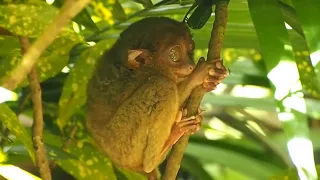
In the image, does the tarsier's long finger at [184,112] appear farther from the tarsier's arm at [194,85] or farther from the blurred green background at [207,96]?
the blurred green background at [207,96]

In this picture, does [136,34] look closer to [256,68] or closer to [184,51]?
[184,51]

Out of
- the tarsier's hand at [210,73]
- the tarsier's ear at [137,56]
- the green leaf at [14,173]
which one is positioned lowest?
the tarsier's ear at [137,56]

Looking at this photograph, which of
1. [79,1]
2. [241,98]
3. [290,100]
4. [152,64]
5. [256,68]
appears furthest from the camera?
[241,98]

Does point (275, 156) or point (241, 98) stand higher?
point (241, 98)

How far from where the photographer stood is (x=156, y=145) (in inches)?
53.0

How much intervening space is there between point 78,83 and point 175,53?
0.24 m

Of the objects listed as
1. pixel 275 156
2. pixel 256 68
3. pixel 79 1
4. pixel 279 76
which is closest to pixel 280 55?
pixel 279 76

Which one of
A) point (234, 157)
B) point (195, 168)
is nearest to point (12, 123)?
point (195, 168)

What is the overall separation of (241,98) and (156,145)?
857 mm

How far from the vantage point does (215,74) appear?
1.27 m

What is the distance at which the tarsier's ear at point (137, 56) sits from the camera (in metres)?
1.46

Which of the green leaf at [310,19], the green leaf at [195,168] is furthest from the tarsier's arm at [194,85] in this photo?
the green leaf at [195,168]

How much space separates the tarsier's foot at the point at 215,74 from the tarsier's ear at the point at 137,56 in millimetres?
233

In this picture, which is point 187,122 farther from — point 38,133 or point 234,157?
point 234,157
